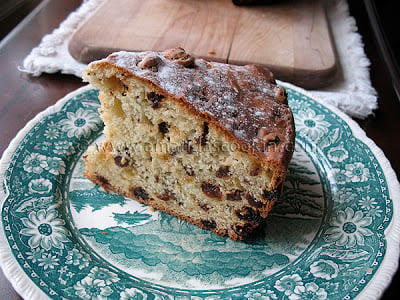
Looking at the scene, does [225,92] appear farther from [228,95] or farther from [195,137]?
[195,137]

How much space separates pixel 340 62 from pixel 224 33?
0.90m

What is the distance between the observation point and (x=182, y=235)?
1979 millimetres

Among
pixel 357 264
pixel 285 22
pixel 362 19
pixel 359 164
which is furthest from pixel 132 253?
pixel 362 19

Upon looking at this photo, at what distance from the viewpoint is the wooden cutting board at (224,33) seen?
2.87 meters

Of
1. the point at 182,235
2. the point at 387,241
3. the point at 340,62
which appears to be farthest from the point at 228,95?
the point at 340,62

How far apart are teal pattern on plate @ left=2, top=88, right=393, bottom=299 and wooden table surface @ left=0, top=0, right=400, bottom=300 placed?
0.31 metres

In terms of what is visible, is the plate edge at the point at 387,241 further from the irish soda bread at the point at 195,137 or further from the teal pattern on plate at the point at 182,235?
the irish soda bread at the point at 195,137

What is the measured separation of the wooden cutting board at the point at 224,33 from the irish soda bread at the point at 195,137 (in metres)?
0.88

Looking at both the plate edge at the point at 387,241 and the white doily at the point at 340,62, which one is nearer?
the plate edge at the point at 387,241

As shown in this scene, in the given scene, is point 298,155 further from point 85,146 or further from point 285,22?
point 285,22

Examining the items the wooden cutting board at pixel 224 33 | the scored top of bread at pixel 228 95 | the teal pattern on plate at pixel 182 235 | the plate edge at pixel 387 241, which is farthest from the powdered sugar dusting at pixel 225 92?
the wooden cutting board at pixel 224 33

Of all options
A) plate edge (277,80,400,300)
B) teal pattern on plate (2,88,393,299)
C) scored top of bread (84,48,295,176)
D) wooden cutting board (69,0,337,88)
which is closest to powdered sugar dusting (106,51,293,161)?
scored top of bread (84,48,295,176)

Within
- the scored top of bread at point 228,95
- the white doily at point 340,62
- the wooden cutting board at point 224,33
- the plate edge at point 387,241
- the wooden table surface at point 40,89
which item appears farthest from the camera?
the wooden cutting board at point 224,33

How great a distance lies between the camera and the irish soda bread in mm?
1726
